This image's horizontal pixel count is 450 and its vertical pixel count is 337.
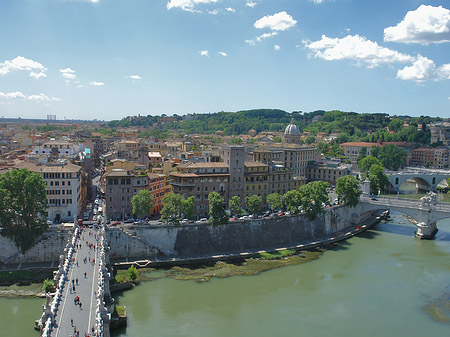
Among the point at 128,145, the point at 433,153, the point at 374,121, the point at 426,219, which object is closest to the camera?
the point at 426,219

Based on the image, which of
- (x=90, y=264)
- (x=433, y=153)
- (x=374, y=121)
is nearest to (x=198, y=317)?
(x=90, y=264)

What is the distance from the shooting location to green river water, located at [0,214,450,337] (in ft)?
80.0

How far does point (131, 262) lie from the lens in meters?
32.5

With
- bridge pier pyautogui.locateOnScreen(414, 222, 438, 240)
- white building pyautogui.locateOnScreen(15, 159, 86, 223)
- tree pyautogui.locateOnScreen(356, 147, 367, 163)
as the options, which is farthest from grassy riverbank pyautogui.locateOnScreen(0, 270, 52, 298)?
tree pyautogui.locateOnScreen(356, 147, 367, 163)

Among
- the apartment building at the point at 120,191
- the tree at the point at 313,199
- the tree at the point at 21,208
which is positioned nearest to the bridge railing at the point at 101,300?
the tree at the point at 21,208

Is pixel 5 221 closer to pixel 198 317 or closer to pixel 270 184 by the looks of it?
pixel 198 317

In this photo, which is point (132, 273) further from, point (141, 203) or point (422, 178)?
point (422, 178)

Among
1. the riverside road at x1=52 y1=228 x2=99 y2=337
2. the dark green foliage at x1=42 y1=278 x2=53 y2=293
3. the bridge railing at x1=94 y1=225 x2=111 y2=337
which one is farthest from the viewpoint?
the dark green foliage at x1=42 y1=278 x2=53 y2=293

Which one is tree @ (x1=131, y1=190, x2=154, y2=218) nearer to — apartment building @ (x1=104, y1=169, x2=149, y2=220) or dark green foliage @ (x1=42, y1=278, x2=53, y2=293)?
apartment building @ (x1=104, y1=169, x2=149, y2=220)

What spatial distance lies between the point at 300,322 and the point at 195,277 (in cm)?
857

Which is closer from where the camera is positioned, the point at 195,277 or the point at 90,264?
the point at 90,264

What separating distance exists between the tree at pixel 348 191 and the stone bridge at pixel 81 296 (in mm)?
24398

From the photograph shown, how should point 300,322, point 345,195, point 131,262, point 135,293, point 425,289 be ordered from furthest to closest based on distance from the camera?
Answer: 1. point 345,195
2. point 131,262
3. point 425,289
4. point 135,293
5. point 300,322

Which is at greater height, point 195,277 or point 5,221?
point 5,221
